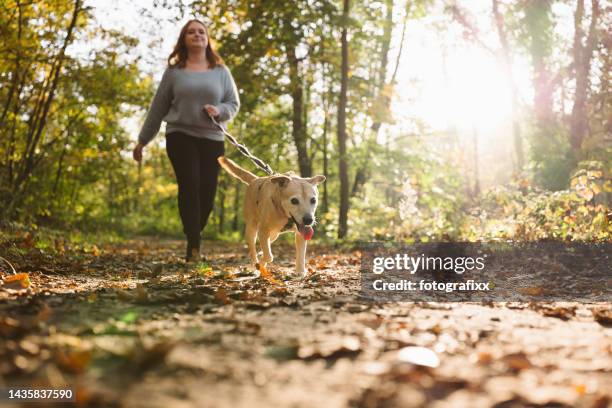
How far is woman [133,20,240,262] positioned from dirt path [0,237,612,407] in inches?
99.8

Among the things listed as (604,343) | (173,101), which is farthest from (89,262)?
(604,343)

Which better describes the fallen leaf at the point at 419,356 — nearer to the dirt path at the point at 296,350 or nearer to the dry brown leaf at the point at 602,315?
the dirt path at the point at 296,350

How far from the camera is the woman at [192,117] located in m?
6.25

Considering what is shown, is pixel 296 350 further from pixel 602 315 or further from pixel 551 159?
pixel 551 159

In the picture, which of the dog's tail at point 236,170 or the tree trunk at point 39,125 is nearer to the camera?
the dog's tail at point 236,170

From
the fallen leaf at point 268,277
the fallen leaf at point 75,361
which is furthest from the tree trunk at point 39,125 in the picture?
the fallen leaf at point 75,361

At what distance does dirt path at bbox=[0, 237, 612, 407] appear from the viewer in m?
1.70

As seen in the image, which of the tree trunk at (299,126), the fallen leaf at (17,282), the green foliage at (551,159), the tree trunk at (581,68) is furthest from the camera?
the tree trunk at (299,126)

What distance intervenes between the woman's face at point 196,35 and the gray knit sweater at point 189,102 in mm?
322

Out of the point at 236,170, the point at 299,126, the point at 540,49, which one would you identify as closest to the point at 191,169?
the point at 236,170

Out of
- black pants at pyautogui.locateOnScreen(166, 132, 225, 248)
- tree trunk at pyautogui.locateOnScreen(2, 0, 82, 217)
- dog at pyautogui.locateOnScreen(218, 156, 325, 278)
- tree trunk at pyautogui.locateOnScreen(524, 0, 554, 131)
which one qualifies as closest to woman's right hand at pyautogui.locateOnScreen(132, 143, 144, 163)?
black pants at pyautogui.locateOnScreen(166, 132, 225, 248)

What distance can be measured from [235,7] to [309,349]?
457 inches

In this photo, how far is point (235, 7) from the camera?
41.1ft

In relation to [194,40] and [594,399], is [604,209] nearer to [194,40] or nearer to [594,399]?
[194,40]
